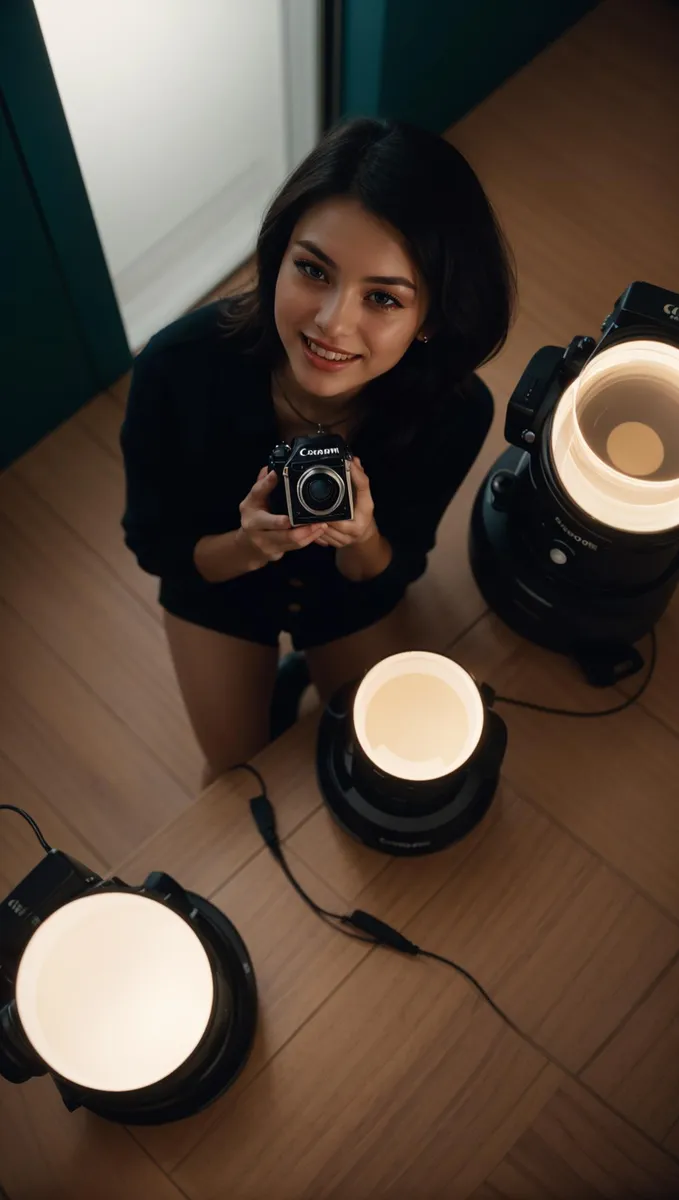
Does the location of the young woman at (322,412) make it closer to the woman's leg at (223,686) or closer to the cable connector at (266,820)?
the woman's leg at (223,686)

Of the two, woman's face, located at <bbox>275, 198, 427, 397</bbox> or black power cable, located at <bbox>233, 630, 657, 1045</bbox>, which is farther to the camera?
black power cable, located at <bbox>233, 630, 657, 1045</bbox>

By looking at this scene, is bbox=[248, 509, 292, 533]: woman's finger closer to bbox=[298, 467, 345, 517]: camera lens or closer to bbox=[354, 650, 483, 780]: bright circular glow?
bbox=[298, 467, 345, 517]: camera lens

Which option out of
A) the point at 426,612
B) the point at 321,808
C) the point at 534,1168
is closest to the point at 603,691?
the point at 426,612

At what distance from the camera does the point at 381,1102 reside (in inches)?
38.4

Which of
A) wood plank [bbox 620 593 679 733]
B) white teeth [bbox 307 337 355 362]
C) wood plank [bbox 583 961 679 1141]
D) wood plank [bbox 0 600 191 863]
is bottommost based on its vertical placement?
wood plank [bbox 0 600 191 863]

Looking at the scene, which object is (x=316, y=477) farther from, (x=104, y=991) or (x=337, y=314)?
(x=104, y=991)

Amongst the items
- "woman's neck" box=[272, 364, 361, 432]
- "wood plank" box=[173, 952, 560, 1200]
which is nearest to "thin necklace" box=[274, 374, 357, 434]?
"woman's neck" box=[272, 364, 361, 432]

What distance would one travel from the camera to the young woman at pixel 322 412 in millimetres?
859

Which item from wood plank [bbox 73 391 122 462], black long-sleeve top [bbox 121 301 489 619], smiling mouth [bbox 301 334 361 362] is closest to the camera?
smiling mouth [bbox 301 334 361 362]

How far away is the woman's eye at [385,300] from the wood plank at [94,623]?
30.9 inches

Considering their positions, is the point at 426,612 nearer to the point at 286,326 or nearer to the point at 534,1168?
the point at 286,326

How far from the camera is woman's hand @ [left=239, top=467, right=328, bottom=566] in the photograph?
3.05ft

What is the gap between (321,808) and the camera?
3.56ft

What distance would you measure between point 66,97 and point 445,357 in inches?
27.2
